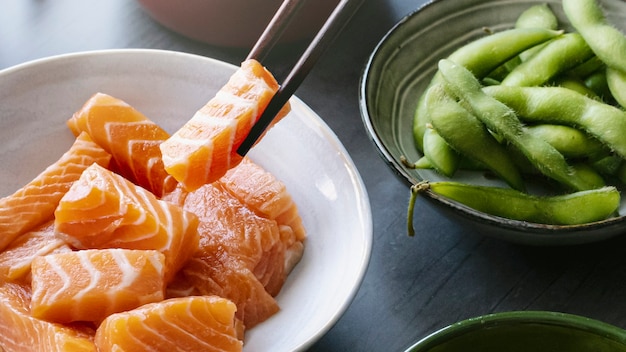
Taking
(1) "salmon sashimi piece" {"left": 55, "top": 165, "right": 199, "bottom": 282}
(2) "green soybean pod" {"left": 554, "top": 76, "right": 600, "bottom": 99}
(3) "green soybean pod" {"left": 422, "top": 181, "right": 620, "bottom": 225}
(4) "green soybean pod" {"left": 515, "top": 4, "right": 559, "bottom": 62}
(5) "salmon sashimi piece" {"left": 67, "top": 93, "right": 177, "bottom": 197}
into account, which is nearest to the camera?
(1) "salmon sashimi piece" {"left": 55, "top": 165, "right": 199, "bottom": 282}

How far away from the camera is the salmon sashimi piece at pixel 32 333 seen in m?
1.08

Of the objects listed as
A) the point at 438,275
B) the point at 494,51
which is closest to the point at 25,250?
the point at 438,275

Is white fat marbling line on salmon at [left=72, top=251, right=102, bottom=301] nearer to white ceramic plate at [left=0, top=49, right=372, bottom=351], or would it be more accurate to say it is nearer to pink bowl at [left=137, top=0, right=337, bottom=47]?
white ceramic plate at [left=0, top=49, right=372, bottom=351]

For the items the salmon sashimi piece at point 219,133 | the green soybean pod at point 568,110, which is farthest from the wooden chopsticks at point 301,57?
the green soybean pod at point 568,110

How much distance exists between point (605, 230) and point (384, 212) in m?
0.46

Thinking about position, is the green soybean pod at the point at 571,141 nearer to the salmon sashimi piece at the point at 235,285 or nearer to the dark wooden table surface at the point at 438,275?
the dark wooden table surface at the point at 438,275

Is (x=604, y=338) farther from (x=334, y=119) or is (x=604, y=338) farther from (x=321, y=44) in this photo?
(x=334, y=119)

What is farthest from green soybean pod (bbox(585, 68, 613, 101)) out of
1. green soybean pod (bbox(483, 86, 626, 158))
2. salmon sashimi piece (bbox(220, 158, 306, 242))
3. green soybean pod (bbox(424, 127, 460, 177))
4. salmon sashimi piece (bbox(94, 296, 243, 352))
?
salmon sashimi piece (bbox(94, 296, 243, 352))

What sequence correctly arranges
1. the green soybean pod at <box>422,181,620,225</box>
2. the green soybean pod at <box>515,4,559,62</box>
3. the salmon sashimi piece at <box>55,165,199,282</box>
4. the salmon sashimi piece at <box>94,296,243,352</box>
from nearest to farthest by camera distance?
the salmon sashimi piece at <box>94,296,243,352</box> → the salmon sashimi piece at <box>55,165,199,282</box> → the green soybean pod at <box>422,181,620,225</box> → the green soybean pod at <box>515,4,559,62</box>

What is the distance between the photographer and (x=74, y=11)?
2018 millimetres

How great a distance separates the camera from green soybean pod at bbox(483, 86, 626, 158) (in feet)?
4.62

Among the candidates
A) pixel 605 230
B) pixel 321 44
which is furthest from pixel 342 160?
pixel 605 230

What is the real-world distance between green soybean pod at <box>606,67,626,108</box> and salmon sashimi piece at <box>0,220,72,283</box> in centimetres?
112

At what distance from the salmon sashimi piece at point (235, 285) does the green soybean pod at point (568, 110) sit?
64 centimetres
